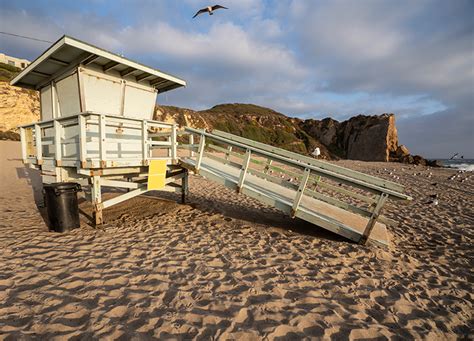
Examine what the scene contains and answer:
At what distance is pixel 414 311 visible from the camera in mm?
3129

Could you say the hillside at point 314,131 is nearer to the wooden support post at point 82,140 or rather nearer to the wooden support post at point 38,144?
the wooden support post at point 38,144

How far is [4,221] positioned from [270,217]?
736cm

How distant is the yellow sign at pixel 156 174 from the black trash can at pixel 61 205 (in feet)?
5.59

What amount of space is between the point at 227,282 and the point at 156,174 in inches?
152

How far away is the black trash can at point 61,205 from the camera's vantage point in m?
5.29

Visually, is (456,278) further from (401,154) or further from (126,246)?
(401,154)

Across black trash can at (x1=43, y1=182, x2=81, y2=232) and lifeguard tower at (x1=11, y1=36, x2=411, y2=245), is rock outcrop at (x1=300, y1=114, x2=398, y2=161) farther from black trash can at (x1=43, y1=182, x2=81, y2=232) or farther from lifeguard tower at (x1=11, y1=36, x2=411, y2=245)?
black trash can at (x1=43, y1=182, x2=81, y2=232)

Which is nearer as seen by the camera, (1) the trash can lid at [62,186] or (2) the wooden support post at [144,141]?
(1) the trash can lid at [62,186]

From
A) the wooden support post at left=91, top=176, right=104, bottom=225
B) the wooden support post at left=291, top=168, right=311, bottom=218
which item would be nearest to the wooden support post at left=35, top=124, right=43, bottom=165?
the wooden support post at left=91, top=176, right=104, bottom=225

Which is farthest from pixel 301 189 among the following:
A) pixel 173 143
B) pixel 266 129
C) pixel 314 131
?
pixel 314 131

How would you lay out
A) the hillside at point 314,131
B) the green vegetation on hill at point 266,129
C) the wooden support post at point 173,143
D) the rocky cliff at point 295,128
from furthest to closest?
the green vegetation on hill at point 266,129
the hillside at point 314,131
the rocky cliff at point 295,128
the wooden support post at point 173,143

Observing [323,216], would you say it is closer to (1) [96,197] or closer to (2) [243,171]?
(2) [243,171]

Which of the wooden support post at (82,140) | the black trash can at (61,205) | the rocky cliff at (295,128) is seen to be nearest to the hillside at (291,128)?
the rocky cliff at (295,128)

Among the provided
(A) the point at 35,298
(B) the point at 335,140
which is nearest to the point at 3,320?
(A) the point at 35,298
